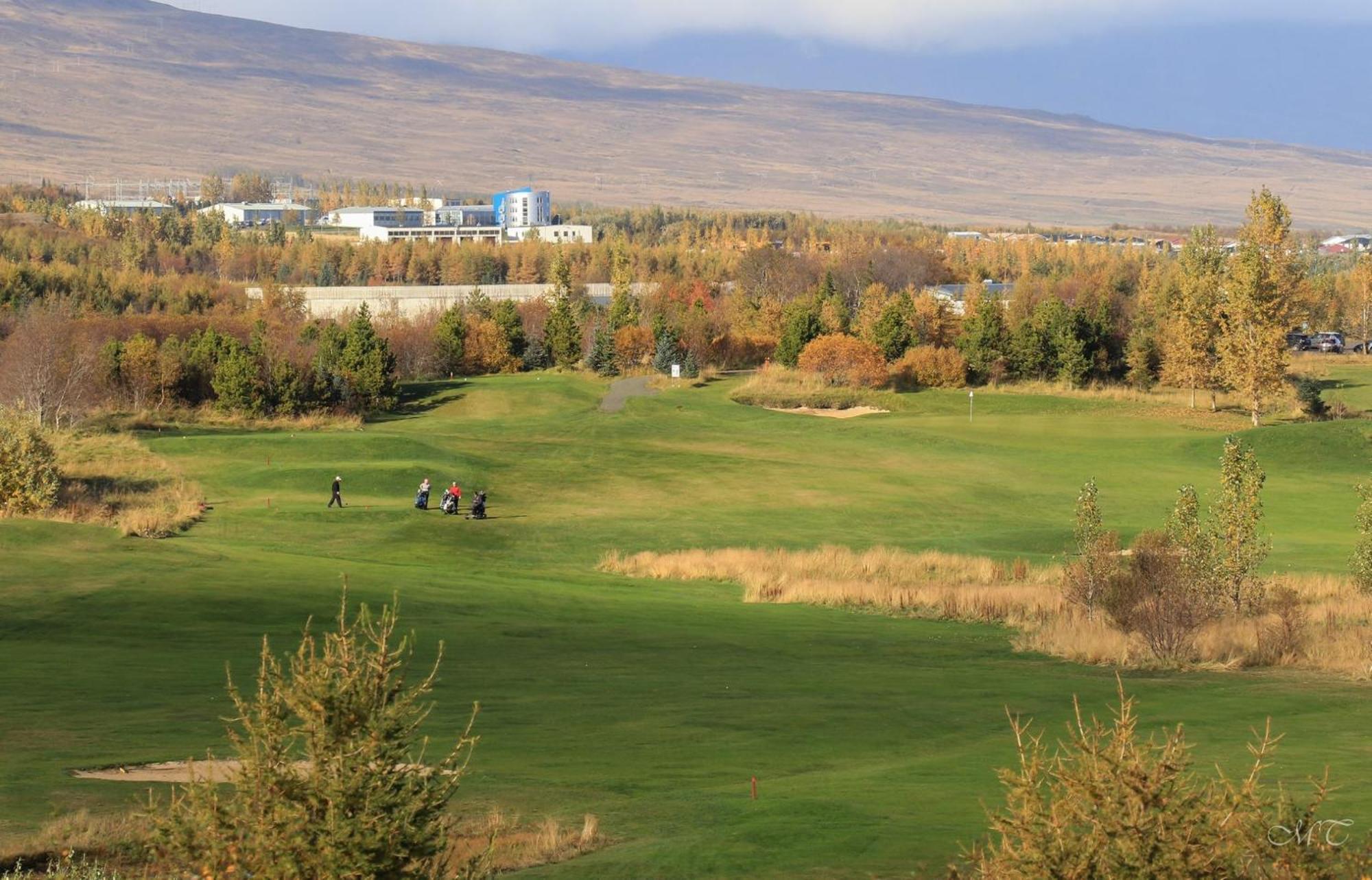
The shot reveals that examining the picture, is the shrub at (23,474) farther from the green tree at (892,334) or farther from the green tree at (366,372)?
the green tree at (892,334)

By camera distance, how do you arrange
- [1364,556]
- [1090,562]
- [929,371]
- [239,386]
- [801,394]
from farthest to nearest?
1. [929,371]
2. [801,394]
3. [239,386]
4. [1364,556]
5. [1090,562]

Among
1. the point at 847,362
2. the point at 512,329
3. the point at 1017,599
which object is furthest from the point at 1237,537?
the point at 512,329

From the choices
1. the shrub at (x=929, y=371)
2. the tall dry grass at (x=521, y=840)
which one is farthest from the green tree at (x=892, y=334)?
the tall dry grass at (x=521, y=840)

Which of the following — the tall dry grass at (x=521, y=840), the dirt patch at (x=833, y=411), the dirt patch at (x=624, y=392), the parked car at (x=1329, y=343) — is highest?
the parked car at (x=1329, y=343)

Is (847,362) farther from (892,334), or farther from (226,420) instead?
(226,420)

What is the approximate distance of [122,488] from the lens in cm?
4884

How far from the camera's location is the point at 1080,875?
1080cm

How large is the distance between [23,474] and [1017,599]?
22.5m

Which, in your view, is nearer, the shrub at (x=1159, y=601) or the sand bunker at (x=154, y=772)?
the sand bunker at (x=154, y=772)

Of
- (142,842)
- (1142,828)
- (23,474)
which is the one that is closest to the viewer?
(1142,828)

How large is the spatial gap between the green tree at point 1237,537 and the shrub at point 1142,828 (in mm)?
21898

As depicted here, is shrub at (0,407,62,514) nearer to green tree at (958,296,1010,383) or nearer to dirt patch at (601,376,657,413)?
dirt patch at (601,376,657,413)

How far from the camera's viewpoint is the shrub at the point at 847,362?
295ft

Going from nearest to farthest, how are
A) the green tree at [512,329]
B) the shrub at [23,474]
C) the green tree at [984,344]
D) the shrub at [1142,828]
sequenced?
1. the shrub at [1142,828]
2. the shrub at [23,474]
3. the green tree at [984,344]
4. the green tree at [512,329]
